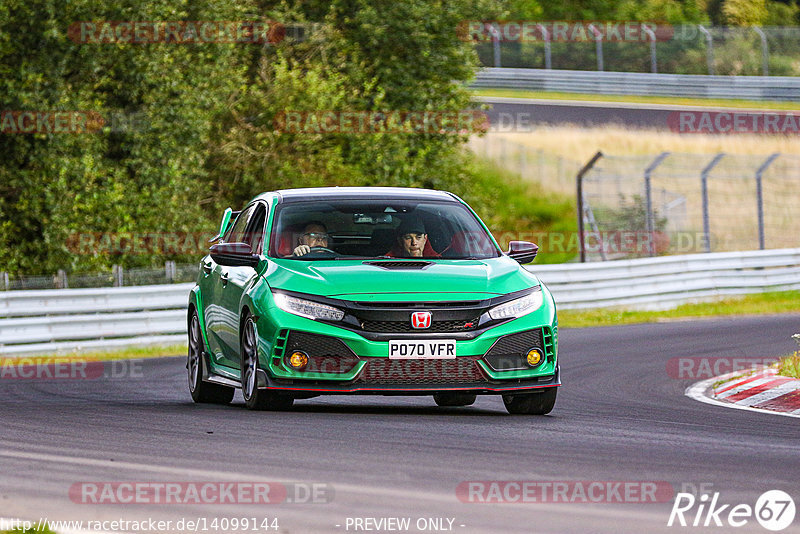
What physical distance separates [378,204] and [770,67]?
48.0 meters

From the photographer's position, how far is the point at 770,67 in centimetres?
5666

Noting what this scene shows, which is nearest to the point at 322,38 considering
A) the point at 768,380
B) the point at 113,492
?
the point at 768,380

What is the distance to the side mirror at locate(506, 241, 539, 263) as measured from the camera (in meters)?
11.0

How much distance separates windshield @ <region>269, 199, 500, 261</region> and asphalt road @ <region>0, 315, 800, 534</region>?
3.69 ft

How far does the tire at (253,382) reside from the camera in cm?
1032

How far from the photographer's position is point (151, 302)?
69.8 feet

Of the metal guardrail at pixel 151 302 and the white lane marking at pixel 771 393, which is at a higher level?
the white lane marking at pixel 771 393
